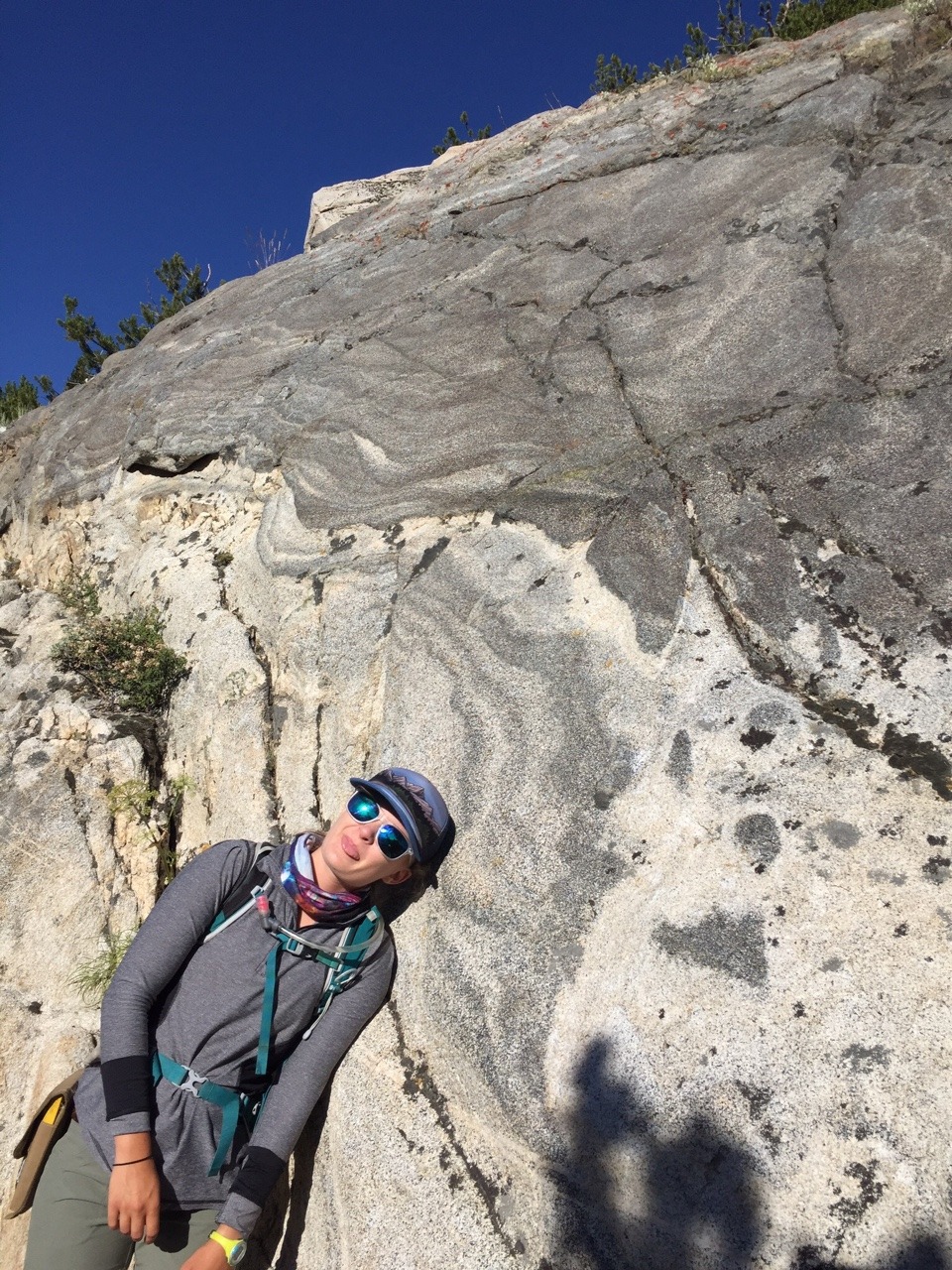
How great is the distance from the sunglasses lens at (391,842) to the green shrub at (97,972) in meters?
1.43

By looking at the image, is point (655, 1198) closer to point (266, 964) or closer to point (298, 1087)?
point (298, 1087)

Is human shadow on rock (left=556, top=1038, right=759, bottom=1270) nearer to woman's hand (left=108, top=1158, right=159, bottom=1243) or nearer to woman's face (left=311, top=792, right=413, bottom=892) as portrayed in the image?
woman's face (left=311, top=792, right=413, bottom=892)

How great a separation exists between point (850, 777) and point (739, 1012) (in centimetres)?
80

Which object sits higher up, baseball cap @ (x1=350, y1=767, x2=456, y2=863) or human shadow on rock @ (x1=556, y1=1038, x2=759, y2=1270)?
baseball cap @ (x1=350, y1=767, x2=456, y2=863)

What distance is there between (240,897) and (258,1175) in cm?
82

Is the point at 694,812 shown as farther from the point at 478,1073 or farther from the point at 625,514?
the point at 625,514

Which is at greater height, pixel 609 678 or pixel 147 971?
pixel 609 678

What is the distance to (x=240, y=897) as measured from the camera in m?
2.87

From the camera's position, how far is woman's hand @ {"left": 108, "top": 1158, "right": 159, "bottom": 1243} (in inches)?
98.0

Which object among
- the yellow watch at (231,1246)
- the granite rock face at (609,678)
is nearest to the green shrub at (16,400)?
the granite rock face at (609,678)

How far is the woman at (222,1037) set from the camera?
2.56 m

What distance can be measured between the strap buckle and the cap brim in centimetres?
95

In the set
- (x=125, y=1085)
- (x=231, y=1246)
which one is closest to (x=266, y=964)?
(x=125, y=1085)

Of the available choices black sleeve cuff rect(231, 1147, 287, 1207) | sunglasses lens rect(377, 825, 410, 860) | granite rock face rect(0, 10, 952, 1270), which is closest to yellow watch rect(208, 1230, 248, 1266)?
black sleeve cuff rect(231, 1147, 287, 1207)
